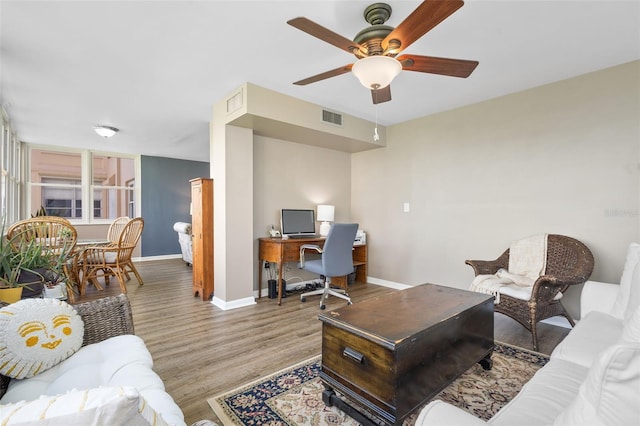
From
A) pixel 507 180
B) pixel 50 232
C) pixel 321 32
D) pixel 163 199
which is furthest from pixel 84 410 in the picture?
pixel 163 199

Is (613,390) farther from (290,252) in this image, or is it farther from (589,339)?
(290,252)

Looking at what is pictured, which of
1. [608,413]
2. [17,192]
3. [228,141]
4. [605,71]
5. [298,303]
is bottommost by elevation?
[298,303]

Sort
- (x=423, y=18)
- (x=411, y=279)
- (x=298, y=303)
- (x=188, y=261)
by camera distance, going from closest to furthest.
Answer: (x=423, y=18)
(x=298, y=303)
(x=411, y=279)
(x=188, y=261)

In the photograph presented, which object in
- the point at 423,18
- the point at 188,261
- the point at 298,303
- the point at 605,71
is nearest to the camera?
the point at 423,18

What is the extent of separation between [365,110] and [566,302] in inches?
118

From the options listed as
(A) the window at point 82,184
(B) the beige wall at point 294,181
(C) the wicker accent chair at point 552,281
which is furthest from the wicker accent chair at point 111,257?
(C) the wicker accent chair at point 552,281

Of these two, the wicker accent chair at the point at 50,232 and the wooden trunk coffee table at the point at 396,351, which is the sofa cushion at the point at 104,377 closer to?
the wooden trunk coffee table at the point at 396,351

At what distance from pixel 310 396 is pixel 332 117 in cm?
306

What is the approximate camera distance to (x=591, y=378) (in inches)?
24.1

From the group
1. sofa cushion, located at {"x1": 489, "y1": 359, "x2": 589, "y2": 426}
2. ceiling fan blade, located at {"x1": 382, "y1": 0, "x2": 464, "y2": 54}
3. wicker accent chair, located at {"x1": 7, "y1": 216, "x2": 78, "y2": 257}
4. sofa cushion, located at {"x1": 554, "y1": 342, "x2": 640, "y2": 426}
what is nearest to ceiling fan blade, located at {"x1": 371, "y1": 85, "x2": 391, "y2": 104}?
ceiling fan blade, located at {"x1": 382, "y1": 0, "x2": 464, "y2": 54}

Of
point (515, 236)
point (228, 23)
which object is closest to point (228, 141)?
point (228, 23)

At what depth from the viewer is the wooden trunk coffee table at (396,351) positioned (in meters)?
1.39

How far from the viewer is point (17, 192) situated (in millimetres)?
5125

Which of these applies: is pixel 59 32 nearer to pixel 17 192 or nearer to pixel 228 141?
pixel 228 141
